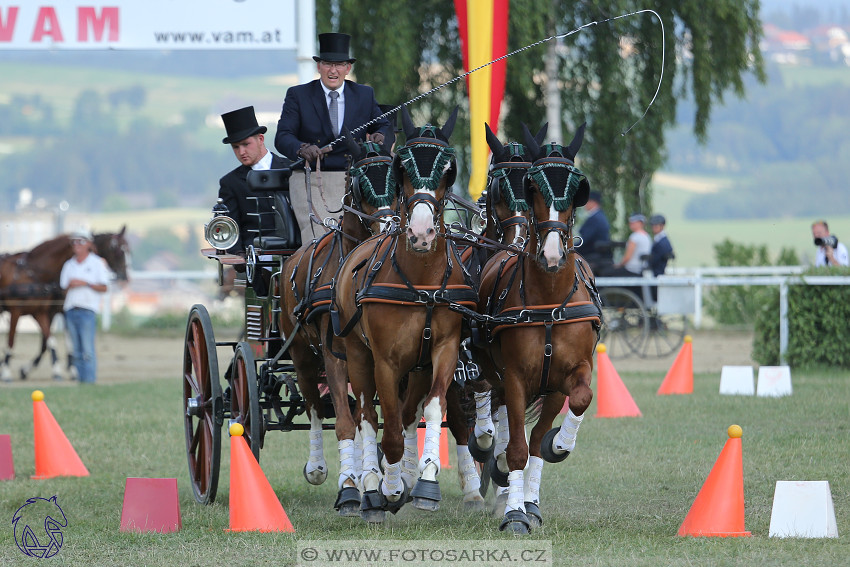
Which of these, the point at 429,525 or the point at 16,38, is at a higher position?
the point at 16,38

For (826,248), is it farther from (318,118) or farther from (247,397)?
(247,397)

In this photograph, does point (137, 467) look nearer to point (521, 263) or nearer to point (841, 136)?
point (521, 263)

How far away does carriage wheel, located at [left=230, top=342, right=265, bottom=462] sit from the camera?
22.6 feet

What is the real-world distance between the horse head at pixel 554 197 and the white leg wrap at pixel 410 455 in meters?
1.40

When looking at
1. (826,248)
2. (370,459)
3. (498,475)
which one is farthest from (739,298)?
(370,459)

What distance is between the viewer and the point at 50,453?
29.9ft

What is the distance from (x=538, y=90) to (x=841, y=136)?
95889 mm

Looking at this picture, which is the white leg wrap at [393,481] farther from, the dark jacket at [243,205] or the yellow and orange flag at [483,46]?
the yellow and orange flag at [483,46]

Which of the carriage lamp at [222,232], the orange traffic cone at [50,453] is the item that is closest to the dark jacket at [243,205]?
the carriage lamp at [222,232]

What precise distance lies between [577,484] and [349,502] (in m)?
2.01

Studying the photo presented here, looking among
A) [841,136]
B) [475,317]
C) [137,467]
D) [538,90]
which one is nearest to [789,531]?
[475,317]

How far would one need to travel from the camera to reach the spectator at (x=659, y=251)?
16922 mm

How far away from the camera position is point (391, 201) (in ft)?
21.5

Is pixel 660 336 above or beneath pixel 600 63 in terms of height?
beneath
